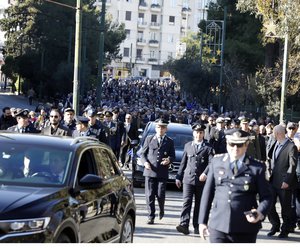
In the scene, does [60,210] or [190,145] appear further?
[190,145]

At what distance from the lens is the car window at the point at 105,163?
30.0 feet

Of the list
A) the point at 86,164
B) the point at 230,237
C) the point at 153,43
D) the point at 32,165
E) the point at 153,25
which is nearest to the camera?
the point at 230,237

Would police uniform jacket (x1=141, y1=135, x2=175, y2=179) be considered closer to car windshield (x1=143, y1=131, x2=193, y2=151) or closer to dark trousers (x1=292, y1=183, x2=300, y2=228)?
dark trousers (x1=292, y1=183, x2=300, y2=228)

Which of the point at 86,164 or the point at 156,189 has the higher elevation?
the point at 86,164

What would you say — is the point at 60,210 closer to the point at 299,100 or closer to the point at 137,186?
the point at 137,186

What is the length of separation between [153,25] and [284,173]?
131 m

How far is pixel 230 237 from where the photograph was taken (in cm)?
756

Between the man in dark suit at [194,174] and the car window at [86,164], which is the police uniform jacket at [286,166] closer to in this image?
the man in dark suit at [194,174]

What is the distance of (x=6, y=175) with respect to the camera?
8.17 metres

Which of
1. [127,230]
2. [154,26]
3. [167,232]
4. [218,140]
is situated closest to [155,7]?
[154,26]

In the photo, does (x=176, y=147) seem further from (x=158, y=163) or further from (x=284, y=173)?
(x=284, y=173)

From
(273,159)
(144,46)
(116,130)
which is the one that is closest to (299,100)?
(116,130)

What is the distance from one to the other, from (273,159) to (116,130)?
401 inches

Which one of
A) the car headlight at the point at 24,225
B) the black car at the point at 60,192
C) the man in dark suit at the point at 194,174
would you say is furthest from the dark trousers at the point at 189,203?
the car headlight at the point at 24,225
